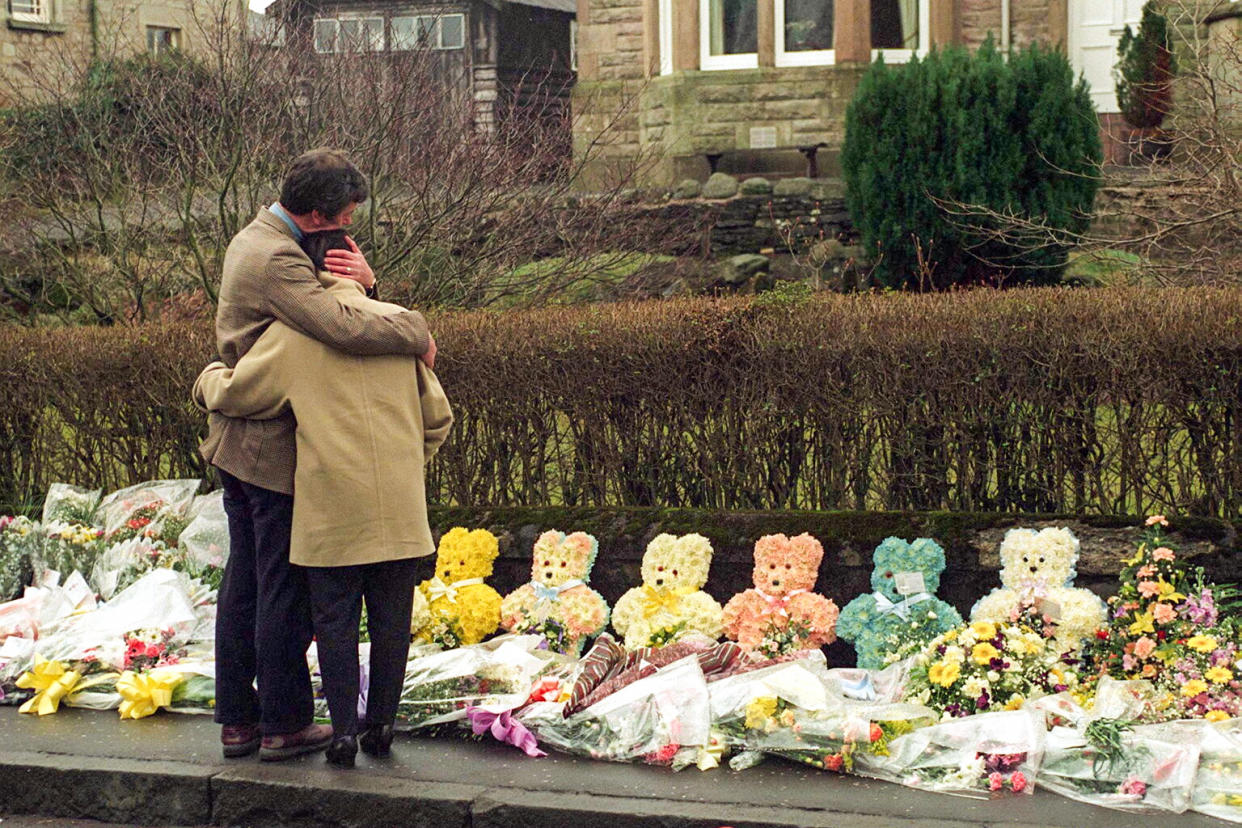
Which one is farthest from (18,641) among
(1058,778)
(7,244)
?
(7,244)

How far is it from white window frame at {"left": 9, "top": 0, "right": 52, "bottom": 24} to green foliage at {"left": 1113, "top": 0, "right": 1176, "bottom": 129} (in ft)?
61.5

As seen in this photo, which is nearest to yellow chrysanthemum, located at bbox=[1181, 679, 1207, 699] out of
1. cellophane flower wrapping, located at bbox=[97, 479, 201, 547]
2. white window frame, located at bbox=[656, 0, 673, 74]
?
cellophane flower wrapping, located at bbox=[97, 479, 201, 547]

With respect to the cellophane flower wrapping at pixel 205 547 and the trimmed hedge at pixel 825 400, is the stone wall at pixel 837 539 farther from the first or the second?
the cellophane flower wrapping at pixel 205 547

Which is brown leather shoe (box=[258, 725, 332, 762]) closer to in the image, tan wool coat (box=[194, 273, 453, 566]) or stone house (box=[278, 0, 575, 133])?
tan wool coat (box=[194, 273, 453, 566])

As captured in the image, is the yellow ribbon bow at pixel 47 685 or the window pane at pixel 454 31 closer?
the yellow ribbon bow at pixel 47 685

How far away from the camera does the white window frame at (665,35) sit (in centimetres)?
2012

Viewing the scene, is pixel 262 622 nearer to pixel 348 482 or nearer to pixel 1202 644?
pixel 348 482

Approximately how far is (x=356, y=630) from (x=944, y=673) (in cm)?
190

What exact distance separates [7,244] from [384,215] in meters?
4.34

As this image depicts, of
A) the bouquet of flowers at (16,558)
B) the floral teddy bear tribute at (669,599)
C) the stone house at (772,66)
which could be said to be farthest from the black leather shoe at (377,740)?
the stone house at (772,66)

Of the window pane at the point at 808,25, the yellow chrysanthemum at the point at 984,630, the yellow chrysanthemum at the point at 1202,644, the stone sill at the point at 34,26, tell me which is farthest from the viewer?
the stone sill at the point at 34,26

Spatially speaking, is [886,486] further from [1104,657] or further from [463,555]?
[463,555]

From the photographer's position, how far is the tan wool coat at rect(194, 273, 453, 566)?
4707mm

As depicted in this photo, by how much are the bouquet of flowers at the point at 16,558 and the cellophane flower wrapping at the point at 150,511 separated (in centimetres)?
32
